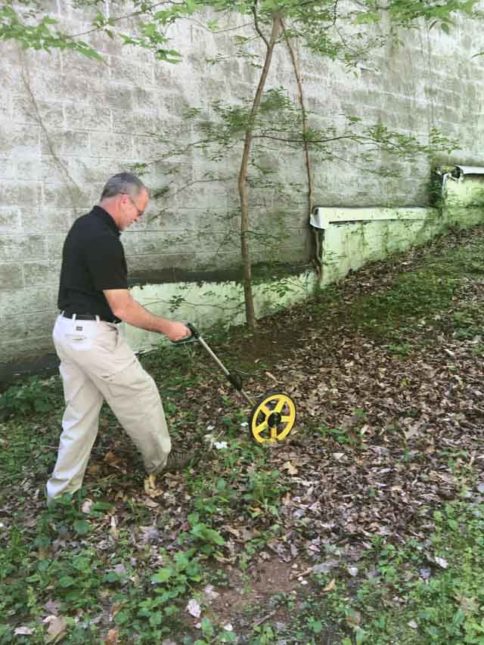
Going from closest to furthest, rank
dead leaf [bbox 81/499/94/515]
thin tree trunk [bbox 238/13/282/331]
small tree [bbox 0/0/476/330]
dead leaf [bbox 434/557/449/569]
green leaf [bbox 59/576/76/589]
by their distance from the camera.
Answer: green leaf [bbox 59/576/76/589] < dead leaf [bbox 434/557/449/569] < dead leaf [bbox 81/499/94/515] < small tree [bbox 0/0/476/330] < thin tree trunk [bbox 238/13/282/331]

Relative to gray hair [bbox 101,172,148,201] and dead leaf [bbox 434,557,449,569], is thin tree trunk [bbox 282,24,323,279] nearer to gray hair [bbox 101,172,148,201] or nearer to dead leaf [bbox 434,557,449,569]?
gray hair [bbox 101,172,148,201]

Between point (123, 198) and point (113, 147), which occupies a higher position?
point (113, 147)

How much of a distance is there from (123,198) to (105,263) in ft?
1.40

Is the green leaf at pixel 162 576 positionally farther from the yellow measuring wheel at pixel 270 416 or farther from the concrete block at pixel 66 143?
the concrete block at pixel 66 143

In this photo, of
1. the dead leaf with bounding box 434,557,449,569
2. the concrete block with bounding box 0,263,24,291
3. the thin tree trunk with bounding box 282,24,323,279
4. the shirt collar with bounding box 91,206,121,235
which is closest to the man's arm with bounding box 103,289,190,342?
the shirt collar with bounding box 91,206,121,235

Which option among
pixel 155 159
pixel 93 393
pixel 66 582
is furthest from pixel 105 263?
pixel 155 159

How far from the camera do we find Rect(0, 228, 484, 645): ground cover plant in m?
2.57

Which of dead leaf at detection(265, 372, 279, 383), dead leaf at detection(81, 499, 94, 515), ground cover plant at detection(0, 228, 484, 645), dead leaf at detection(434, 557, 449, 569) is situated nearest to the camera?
ground cover plant at detection(0, 228, 484, 645)

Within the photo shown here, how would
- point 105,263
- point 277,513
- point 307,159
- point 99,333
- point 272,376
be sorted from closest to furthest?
point 105,263, point 99,333, point 277,513, point 272,376, point 307,159

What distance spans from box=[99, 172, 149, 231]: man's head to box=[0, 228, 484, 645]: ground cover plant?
5.55ft

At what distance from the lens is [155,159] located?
5328mm

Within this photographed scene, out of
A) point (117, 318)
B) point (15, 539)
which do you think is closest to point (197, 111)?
point (117, 318)

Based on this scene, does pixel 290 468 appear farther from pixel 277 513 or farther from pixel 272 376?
pixel 272 376

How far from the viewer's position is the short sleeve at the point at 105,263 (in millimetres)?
3027
